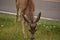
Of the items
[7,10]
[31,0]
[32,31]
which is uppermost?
[31,0]

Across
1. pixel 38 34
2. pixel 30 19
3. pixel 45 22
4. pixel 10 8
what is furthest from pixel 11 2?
pixel 30 19

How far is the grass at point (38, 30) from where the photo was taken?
802cm

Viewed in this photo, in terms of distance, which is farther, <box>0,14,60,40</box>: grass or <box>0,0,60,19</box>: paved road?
<box>0,0,60,19</box>: paved road

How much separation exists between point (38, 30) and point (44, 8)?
12.9 ft

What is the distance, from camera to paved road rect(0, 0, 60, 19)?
11639 mm

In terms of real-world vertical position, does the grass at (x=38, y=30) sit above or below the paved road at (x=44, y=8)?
above

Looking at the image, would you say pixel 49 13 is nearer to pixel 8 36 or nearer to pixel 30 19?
pixel 8 36

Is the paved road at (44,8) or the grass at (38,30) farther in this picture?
the paved road at (44,8)

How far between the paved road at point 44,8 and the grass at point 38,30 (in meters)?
1.68

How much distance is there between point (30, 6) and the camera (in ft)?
24.2

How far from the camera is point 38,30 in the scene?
8.75m

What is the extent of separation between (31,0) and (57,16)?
421cm

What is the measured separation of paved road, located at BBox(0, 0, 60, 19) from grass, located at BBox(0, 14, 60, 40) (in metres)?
1.68

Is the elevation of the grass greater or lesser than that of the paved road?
greater
